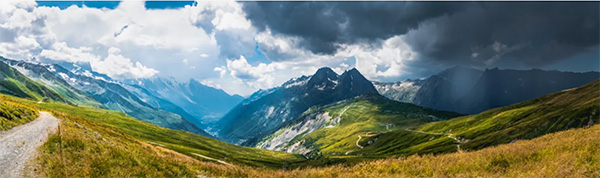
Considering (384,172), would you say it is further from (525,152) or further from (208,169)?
(208,169)

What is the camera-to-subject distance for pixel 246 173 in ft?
71.6

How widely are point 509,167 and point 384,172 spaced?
6.47 m

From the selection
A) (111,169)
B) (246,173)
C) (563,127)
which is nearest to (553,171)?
(246,173)

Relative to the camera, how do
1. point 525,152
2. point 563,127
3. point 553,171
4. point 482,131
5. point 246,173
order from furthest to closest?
1. point 482,131
2. point 563,127
3. point 246,173
4. point 525,152
5. point 553,171

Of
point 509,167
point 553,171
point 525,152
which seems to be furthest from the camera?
point 525,152

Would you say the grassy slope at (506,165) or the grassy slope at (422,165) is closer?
the grassy slope at (506,165)

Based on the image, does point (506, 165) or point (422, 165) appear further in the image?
point (422, 165)

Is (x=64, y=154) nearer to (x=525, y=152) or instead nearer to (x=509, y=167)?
(x=509, y=167)

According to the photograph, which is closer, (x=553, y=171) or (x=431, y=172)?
(x=553, y=171)

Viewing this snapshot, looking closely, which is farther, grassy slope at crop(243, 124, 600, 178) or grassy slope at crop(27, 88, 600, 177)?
grassy slope at crop(27, 88, 600, 177)

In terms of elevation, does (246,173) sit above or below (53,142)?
below

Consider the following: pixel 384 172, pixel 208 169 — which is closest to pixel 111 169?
pixel 208 169

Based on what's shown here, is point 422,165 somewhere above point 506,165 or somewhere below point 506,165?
below

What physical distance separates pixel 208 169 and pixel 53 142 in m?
12.0
